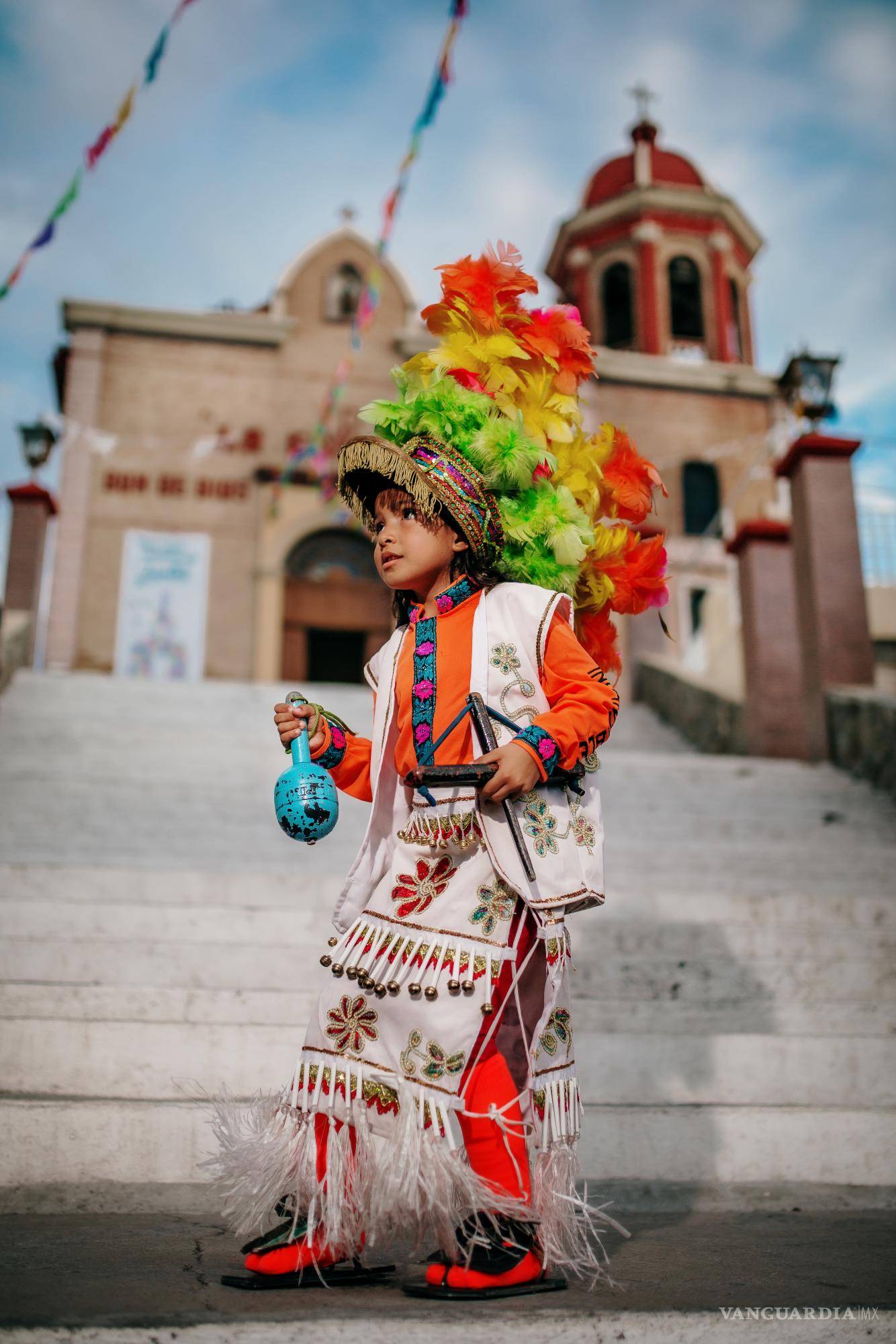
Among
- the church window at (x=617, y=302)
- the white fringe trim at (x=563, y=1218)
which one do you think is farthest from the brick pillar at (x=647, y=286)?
the white fringe trim at (x=563, y=1218)

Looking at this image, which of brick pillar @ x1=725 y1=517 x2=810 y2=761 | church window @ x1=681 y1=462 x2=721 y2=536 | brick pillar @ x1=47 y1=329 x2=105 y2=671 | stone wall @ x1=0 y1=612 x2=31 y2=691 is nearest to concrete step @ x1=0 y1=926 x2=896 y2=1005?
brick pillar @ x1=725 y1=517 x2=810 y2=761

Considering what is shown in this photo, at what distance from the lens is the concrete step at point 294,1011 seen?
2938 mm

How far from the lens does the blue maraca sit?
2.01 meters

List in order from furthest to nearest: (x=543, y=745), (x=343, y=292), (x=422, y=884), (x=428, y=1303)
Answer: (x=343, y=292) → (x=422, y=884) → (x=543, y=745) → (x=428, y=1303)

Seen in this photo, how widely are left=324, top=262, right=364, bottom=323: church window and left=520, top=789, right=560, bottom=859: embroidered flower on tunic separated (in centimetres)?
1629

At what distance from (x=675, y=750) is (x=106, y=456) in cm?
1023

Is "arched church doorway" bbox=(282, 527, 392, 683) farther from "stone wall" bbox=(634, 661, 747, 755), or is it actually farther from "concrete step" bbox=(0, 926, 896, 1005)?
"concrete step" bbox=(0, 926, 896, 1005)

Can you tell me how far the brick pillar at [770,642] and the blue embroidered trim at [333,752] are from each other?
6.82 meters

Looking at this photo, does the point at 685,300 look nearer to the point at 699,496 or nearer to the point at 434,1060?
the point at 699,496

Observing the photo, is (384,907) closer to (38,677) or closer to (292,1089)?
(292,1089)

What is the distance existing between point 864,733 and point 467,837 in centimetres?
572

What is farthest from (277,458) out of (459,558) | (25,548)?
(459,558)

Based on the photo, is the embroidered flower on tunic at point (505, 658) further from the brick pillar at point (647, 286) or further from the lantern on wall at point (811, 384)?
the brick pillar at point (647, 286)

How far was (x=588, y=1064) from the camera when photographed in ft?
9.46
